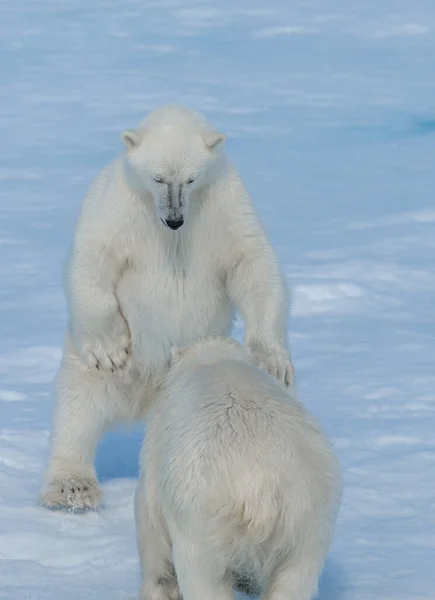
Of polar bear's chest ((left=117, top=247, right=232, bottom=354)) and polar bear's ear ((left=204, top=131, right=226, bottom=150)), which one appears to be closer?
polar bear's ear ((left=204, top=131, right=226, bottom=150))

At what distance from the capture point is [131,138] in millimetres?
3424

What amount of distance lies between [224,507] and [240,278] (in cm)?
131

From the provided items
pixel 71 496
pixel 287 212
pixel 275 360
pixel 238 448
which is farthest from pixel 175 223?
pixel 287 212

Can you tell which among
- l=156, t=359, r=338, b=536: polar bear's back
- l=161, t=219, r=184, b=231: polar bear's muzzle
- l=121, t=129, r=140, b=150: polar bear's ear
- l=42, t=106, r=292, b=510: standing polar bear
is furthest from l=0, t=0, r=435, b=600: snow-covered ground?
l=121, t=129, r=140, b=150: polar bear's ear

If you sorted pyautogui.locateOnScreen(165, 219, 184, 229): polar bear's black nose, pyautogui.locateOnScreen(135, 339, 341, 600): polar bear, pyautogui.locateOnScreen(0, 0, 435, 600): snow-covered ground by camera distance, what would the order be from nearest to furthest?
pyautogui.locateOnScreen(135, 339, 341, 600): polar bear < pyautogui.locateOnScreen(0, 0, 435, 600): snow-covered ground < pyautogui.locateOnScreen(165, 219, 184, 229): polar bear's black nose

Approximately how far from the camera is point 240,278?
3.57m

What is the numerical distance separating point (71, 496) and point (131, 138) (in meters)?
0.97

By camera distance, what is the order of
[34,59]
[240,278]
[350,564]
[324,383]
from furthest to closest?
[34,59], [324,383], [240,278], [350,564]

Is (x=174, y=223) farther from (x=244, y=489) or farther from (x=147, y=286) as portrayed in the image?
(x=244, y=489)

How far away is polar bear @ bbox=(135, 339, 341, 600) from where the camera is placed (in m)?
2.34

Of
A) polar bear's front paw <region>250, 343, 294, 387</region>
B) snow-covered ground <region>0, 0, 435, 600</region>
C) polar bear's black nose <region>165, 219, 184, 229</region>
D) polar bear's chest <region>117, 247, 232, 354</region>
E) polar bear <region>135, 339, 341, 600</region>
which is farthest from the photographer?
polar bear's chest <region>117, 247, 232, 354</region>

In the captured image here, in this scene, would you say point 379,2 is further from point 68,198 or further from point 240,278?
point 240,278

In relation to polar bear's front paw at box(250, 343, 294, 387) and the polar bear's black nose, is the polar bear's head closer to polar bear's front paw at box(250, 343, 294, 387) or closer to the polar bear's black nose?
the polar bear's black nose

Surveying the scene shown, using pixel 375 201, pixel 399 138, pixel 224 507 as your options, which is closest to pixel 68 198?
pixel 375 201
